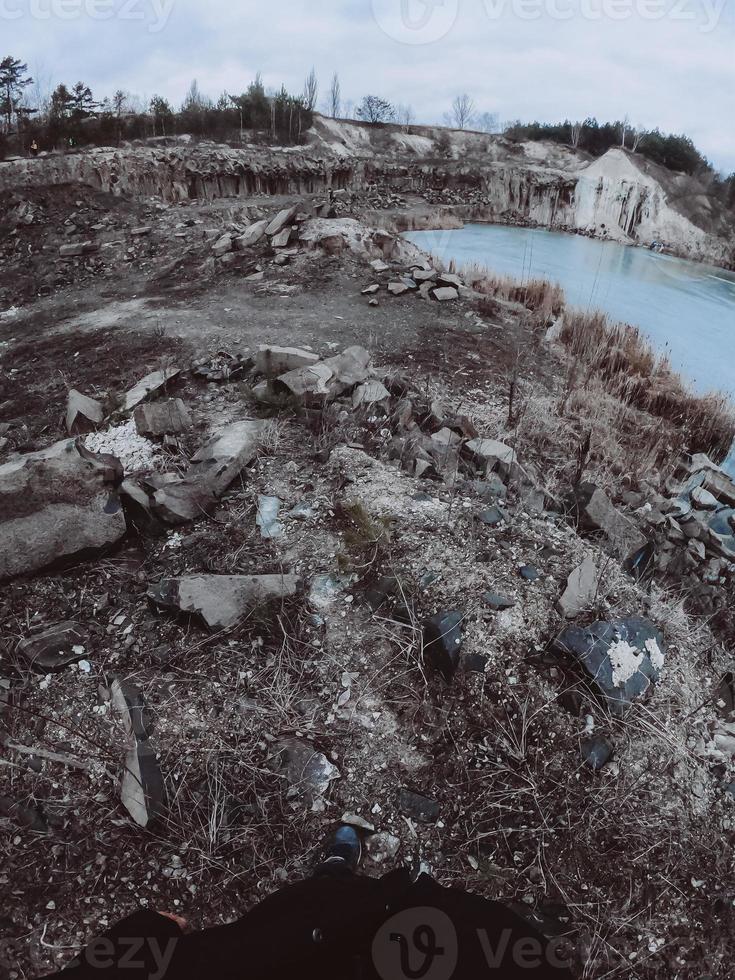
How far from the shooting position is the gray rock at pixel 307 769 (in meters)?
1.98

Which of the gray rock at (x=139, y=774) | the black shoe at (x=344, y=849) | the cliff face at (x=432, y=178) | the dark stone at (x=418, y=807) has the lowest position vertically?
the black shoe at (x=344, y=849)

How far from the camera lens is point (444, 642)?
91.6 inches

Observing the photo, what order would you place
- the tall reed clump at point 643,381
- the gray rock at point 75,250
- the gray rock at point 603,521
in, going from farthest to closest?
the gray rock at point 75,250 → the tall reed clump at point 643,381 → the gray rock at point 603,521

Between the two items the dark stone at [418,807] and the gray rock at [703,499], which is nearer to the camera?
the dark stone at [418,807]

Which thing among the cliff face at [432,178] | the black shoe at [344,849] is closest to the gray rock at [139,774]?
the black shoe at [344,849]

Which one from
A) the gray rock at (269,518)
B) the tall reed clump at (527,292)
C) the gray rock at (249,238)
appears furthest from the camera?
the gray rock at (249,238)

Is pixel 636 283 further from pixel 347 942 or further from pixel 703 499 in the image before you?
pixel 347 942

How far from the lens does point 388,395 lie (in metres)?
4.40

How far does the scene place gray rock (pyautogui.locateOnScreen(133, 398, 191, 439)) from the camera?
12.4ft

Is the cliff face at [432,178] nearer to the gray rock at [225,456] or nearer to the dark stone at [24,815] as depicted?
the gray rock at [225,456]

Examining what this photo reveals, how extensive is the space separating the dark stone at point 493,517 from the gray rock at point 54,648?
6.63ft

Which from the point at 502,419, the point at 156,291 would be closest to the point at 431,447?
the point at 502,419

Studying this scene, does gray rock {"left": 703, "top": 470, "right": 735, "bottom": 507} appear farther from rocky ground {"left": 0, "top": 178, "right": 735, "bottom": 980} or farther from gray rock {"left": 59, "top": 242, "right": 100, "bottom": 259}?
gray rock {"left": 59, "top": 242, "right": 100, "bottom": 259}

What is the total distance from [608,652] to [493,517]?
3.03ft
